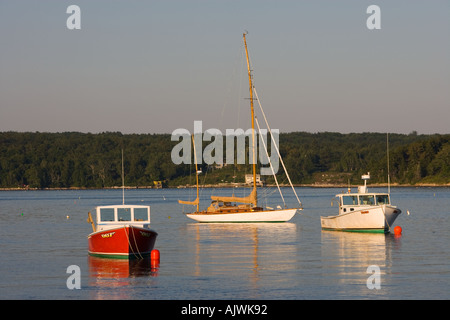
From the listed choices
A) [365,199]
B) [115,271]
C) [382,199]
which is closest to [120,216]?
[115,271]

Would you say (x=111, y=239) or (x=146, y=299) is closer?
(x=146, y=299)

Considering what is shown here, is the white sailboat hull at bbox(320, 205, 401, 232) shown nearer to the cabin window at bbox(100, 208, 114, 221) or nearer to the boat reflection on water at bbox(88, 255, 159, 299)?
the boat reflection on water at bbox(88, 255, 159, 299)

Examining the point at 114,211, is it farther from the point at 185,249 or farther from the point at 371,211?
the point at 371,211

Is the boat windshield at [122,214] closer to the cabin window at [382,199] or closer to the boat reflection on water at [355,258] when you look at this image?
the boat reflection on water at [355,258]

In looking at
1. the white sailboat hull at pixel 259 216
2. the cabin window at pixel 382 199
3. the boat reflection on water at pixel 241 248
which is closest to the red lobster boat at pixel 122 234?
the boat reflection on water at pixel 241 248

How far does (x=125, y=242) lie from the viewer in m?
46.8

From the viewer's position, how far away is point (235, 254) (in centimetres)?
5166

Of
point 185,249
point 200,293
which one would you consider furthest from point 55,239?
point 200,293

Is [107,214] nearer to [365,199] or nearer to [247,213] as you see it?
[365,199]

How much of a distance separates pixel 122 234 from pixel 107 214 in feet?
9.56

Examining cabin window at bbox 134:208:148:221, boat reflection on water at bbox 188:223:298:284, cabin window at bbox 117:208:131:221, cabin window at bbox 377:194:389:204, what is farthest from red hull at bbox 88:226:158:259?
cabin window at bbox 377:194:389:204
